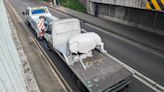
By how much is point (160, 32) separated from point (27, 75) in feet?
36.7

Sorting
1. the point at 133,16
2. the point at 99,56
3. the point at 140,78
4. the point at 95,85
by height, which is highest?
the point at 133,16

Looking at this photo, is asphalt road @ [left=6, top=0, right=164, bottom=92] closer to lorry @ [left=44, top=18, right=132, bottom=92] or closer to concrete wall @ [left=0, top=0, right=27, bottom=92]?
lorry @ [left=44, top=18, right=132, bottom=92]

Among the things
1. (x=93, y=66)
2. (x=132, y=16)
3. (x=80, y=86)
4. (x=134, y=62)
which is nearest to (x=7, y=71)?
(x=80, y=86)

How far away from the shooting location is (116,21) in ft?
59.2

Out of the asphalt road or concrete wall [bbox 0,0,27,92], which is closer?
concrete wall [bbox 0,0,27,92]

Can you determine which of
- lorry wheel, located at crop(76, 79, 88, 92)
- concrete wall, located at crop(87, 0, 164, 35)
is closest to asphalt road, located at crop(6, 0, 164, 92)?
lorry wheel, located at crop(76, 79, 88, 92)

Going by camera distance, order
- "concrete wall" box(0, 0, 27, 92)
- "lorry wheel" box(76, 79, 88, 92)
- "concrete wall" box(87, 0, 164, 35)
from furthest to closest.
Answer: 1. "concrete wall" box(87, 0, 164, 35)
2. "lorry wheel" box(76, 79, 88, 92)
3. "concrete wall" box(0, 0, 27, 92)

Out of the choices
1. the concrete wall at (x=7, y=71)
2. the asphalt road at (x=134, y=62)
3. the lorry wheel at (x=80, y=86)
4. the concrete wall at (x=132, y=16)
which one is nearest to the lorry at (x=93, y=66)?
the lorry wheel at (x=80, y=86)

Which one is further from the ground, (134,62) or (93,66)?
(93,66)

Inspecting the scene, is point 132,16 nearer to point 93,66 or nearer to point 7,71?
point 93,66

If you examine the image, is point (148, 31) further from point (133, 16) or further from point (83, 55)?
point (83, 55)

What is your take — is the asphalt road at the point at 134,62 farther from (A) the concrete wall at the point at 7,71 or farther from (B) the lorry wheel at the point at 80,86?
(A) the concrete wall at the point at 7,71

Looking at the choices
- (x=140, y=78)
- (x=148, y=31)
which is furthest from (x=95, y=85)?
(x=148, y=31)

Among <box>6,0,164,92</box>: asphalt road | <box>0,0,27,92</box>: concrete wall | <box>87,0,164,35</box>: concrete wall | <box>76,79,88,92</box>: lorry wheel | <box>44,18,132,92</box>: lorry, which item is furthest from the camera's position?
<box>87,0,164,35</box>: concrete wall
